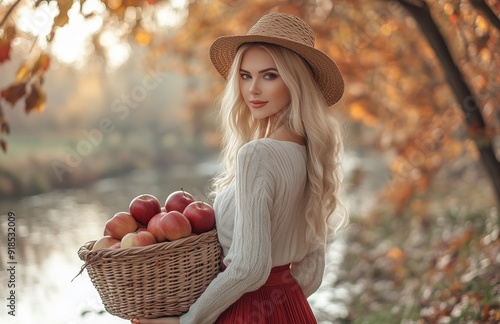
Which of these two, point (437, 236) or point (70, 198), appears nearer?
point (437, 236)

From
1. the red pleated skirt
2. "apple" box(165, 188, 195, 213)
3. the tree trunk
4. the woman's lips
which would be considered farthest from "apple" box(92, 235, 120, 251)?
the tree trunk

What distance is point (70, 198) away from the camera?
10.5m

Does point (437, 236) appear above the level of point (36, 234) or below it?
below

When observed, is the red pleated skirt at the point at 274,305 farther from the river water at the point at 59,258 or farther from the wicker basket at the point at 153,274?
the river water at the point at 59,258

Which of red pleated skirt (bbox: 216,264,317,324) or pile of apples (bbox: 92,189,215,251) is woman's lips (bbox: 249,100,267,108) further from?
red pleated skirt (bbox: 216,264,317,324)

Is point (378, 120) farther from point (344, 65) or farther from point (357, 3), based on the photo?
point (357, 3)

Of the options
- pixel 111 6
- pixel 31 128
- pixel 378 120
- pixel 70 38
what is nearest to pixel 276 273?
pixel 111 6

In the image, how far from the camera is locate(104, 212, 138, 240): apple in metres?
2.11

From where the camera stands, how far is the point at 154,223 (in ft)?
6.88

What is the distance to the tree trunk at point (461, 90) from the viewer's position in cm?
422

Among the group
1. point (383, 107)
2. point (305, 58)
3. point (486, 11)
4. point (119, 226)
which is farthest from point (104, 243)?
point (383, 107)

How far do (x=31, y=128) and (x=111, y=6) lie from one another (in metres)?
8.23

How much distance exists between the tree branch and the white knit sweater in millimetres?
1650

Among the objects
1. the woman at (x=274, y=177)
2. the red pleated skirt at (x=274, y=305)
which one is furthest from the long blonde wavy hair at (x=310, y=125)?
the red pleated skirt at (x=274, y=305)
